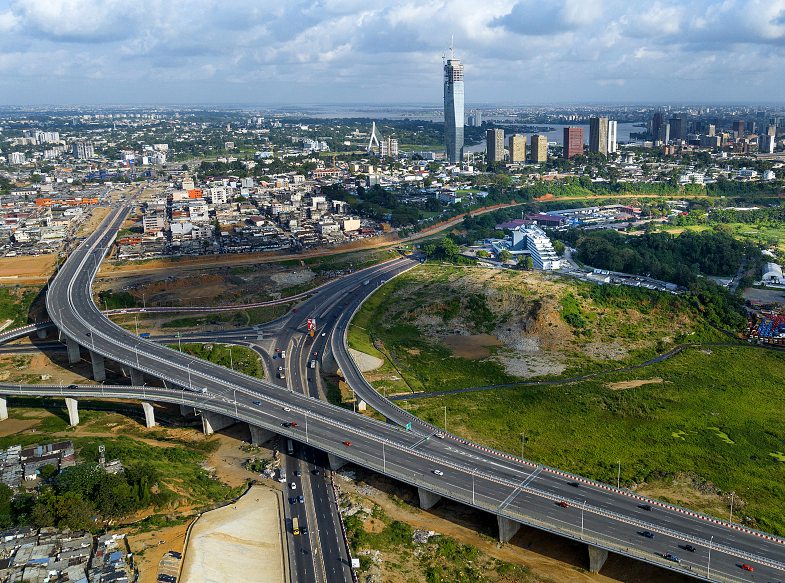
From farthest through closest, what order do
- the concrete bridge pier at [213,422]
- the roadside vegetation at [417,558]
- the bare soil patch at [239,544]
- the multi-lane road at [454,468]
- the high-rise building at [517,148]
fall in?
the high-rise building at [517,148] < the concrete bridge pier at [213,422] < the roadside vegetation at [417,558] < the bare soil patch at [239,544] < the multi-lane road at [454,468]

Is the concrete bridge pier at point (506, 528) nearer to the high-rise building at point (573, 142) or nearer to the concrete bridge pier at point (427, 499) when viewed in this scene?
the concrete bridge pier at point (427, 499)

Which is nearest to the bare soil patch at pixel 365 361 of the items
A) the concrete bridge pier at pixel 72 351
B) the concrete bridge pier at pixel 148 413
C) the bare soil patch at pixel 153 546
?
the concrete bridge pier at pixel 148 413

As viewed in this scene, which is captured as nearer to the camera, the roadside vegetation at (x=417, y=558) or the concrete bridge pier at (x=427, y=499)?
the roadside vegetation at (x=417, y=558)

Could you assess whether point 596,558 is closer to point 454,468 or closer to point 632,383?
point 454,468

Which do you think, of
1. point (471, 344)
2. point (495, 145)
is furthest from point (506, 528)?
point (495, 145)

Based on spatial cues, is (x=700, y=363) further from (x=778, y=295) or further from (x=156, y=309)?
(x=156, y=309)

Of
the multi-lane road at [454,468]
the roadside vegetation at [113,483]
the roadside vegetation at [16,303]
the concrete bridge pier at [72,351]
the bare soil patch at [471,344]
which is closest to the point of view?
the multi-lane road at [454,468]
